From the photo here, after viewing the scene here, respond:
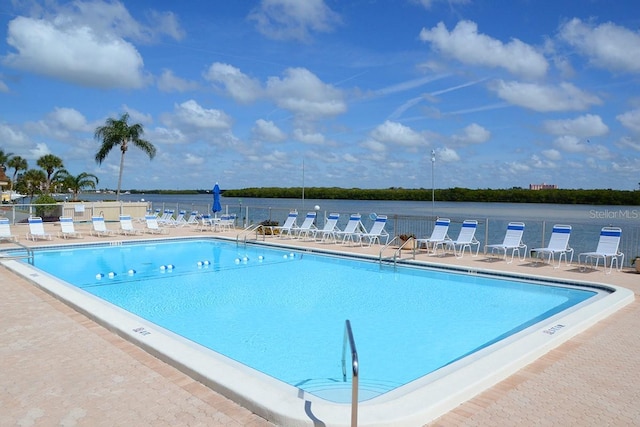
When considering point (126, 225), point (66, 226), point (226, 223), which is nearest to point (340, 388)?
point (66, 226)

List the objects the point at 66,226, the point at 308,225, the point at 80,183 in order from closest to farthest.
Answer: the point at 66,226 < the point at 308,225 < the point at 80,183

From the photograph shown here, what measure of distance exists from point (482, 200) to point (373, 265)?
195 feet

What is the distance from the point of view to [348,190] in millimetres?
87438

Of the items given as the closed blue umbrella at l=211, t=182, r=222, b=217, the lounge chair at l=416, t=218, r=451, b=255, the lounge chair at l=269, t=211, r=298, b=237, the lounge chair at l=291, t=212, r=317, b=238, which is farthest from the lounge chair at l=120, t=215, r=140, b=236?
the lounge chair at l=416, t=218, r=451, b=255

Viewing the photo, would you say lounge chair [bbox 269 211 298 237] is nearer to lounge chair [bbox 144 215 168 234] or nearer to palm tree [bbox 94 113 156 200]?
lounge chair [bbox 144 215 168 234]

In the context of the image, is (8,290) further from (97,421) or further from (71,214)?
(71,214)

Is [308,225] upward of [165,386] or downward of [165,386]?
upward

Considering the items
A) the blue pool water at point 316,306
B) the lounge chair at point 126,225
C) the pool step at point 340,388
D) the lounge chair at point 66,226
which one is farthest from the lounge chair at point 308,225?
the pool step at point 340,388

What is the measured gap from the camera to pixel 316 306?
8.41 metres

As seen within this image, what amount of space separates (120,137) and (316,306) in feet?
87.0

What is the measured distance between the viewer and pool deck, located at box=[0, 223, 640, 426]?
3.47 m

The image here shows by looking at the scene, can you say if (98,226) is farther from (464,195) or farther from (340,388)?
(464,195)

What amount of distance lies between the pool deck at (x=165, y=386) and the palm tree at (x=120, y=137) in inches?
1064

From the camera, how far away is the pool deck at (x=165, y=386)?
3.47m
